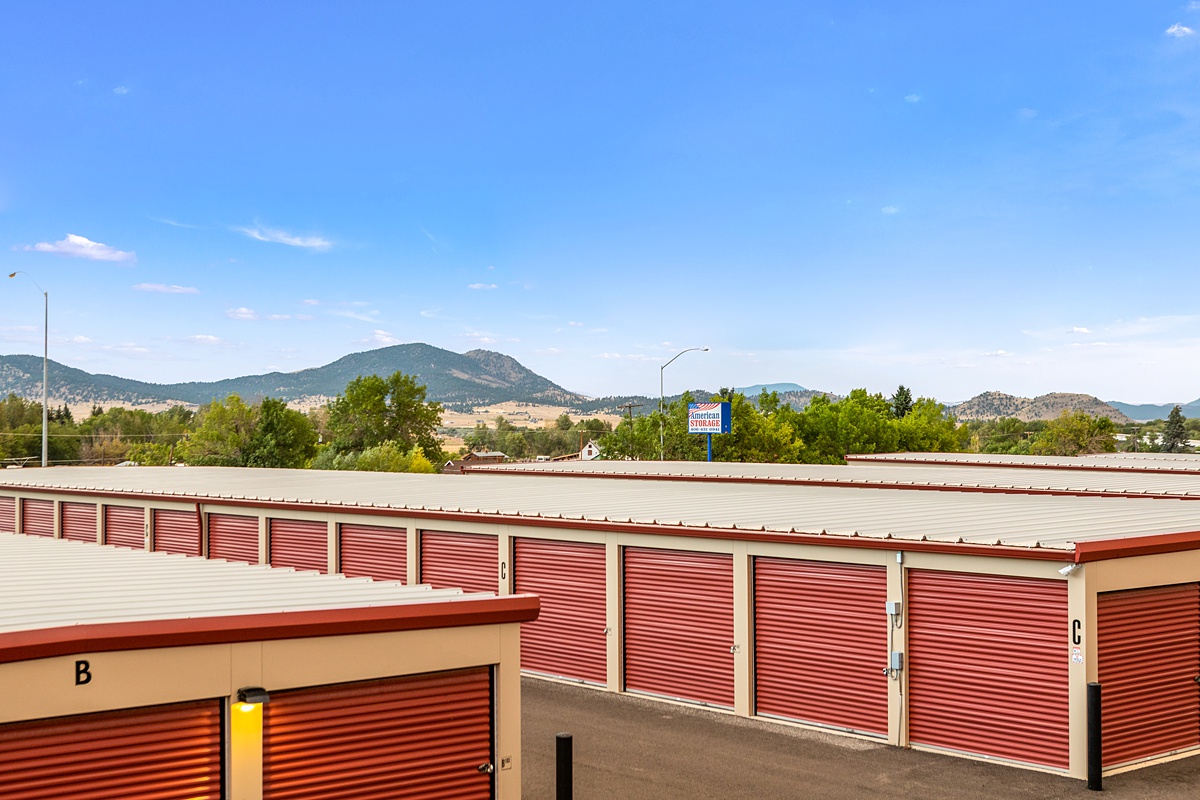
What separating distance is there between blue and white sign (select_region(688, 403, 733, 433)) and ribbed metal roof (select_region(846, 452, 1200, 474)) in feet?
46.1

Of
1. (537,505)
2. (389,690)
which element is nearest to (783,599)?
(537,505)

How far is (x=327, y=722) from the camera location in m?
10.1

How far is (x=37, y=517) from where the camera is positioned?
34.9 metres

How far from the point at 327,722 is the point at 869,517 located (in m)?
11.3

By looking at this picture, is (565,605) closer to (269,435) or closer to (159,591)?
(159,591)

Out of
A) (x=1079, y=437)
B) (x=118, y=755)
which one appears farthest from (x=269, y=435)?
(x=118, y=755)

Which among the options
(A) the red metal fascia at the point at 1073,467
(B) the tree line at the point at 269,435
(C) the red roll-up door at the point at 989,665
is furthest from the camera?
(B) the tree line at the point at 269,435

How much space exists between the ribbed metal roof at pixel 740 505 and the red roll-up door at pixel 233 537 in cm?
67

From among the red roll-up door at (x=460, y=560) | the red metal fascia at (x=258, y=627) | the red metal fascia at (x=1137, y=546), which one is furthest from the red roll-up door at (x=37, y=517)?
the red metal fascia at (x=1137, y=546)

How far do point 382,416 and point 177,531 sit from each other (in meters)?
91.5

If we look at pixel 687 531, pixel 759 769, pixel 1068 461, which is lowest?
pixel 759 769

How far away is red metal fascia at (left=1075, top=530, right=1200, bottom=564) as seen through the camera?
13898 millimetres

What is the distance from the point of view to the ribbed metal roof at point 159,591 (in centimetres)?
993

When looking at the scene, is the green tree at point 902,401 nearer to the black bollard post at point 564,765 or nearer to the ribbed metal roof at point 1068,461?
the ribbed metal roof at point 1068,461
